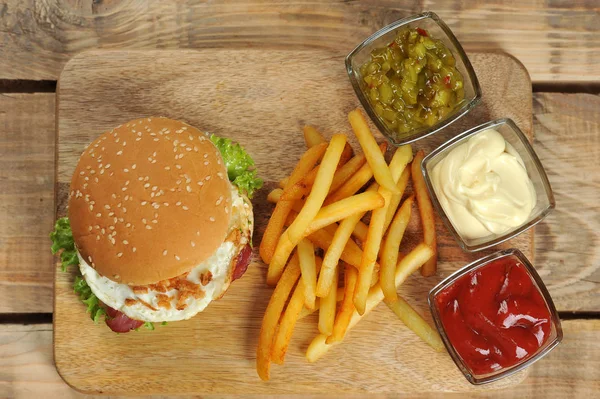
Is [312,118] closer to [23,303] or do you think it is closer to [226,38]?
[226,38]

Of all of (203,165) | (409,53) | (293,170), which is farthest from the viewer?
(293,170)

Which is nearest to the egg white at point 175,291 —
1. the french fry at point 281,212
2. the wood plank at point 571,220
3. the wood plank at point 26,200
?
the french fry at point 281,212

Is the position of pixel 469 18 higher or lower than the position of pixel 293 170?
higher

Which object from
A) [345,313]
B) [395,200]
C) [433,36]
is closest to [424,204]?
[395,200]

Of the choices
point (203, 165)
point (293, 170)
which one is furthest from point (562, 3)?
point (203, 165)

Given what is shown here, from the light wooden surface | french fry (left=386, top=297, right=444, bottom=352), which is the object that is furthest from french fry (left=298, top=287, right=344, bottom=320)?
the light wooden surface

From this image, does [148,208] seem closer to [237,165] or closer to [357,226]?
[237,165]
